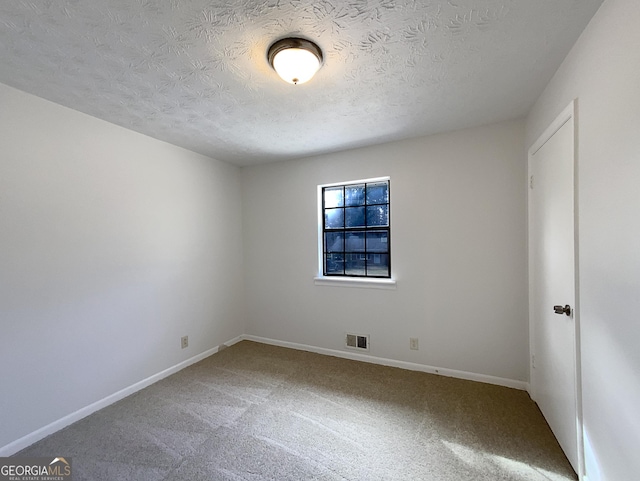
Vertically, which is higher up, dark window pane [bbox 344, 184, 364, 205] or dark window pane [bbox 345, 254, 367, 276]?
dark window pane [bbox 344, 184, 364, 205]

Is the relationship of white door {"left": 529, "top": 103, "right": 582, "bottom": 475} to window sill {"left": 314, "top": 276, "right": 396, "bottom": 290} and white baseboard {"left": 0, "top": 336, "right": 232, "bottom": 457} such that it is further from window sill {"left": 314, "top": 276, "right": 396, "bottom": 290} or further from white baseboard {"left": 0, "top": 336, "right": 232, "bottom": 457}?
white baseboard {"left": 0, "top": 336, "right": 232, "bottom": 457}

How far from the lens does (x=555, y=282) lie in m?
1.83

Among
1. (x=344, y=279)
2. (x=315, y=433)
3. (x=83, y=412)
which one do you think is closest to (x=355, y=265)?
(x=344, y=279)

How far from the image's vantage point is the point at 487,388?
2510 mm

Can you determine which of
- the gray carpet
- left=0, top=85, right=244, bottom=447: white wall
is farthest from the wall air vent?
left=0, top=85, right=244, bottom=447: white wall

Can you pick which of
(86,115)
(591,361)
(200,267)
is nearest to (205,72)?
(86,115)

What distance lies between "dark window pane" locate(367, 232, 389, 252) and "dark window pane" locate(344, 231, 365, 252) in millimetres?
91

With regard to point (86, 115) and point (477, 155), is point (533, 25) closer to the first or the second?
point (477, 155)

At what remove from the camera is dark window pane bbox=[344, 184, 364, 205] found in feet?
10.9

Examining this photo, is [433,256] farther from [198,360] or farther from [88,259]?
[88,259]

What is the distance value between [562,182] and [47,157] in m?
3.59

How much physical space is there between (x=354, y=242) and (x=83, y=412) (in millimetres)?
2955

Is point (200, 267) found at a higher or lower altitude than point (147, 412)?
higher

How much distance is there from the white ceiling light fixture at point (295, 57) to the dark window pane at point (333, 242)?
6.96 ft
